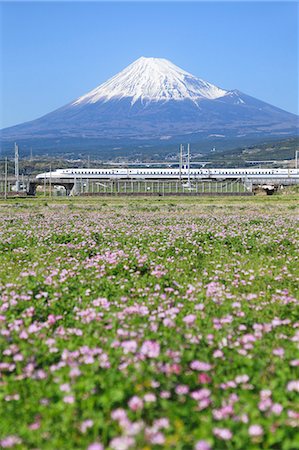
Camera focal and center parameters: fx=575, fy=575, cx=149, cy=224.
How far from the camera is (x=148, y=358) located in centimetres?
434

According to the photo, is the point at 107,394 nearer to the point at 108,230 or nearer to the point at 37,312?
the point at 37,312

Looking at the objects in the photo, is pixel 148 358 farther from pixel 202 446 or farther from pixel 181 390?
pixel 202 446

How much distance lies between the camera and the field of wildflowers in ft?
11.3

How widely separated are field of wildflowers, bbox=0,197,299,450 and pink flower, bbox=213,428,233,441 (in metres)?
0.01

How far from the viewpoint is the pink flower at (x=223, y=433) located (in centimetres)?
326

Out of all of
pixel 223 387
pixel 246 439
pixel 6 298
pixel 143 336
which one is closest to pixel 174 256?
pixel 6 298

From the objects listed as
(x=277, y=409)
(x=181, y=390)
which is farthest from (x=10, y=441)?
(x=277, y=409)

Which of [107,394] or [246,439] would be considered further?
[107,394]

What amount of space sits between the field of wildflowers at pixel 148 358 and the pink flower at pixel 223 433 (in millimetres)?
12

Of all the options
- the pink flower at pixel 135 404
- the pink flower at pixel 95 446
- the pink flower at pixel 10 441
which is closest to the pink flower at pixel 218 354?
the pink flower at pixel 135 404

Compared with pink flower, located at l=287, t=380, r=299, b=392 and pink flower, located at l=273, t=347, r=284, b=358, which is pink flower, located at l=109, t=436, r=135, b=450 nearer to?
pink flower, located at l=287, t=380, r=299, b=392

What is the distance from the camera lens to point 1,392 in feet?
13.8

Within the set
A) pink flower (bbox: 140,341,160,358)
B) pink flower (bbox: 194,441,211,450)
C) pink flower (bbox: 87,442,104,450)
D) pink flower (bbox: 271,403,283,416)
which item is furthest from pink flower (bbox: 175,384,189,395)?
pink flower (bbox: 87,442,104,450)

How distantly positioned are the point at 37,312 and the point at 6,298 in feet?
2.07
